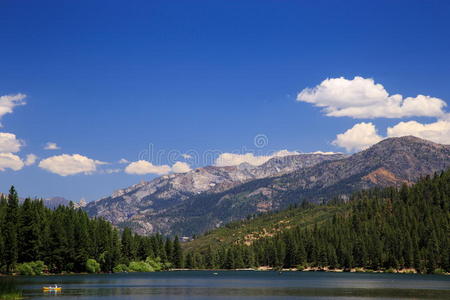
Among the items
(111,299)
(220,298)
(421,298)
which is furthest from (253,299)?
(421,298)

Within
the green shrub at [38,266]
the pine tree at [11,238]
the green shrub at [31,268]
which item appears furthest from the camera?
the green shrub at [38,266]

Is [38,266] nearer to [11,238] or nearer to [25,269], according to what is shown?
[25,269]

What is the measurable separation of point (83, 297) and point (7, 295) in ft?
53.9

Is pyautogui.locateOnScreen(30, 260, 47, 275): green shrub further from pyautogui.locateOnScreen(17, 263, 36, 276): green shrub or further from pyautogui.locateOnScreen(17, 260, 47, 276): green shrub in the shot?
pyautogui.locateOnScreen(17, 263, 36, 276): green shrub

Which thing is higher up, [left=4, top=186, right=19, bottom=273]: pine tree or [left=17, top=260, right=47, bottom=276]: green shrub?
[left=4, top=186, right=19, bottom=273]: pine tree

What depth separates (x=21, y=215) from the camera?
195 metres

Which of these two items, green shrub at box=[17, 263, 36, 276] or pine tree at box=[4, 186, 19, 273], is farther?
green shrub at box=[17, 263, 36, 276]

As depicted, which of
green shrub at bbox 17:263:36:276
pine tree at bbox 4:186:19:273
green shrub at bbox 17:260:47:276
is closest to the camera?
pine tree at bbox 4:186:19:273

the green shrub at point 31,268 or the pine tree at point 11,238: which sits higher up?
the pine tree at point 11,238

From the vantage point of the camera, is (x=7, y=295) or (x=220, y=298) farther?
(x=220, y=298)

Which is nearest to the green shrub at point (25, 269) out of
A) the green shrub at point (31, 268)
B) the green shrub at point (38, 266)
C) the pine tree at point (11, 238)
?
the green shrub at point (31, 268)

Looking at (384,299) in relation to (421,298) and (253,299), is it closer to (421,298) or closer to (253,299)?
(421,298)

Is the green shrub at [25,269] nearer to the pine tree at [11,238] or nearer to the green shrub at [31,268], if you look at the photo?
the green shrub at [31,268]

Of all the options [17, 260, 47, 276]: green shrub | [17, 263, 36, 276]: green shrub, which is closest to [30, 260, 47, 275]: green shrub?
[17, 260, 47, 276]: green shrub
